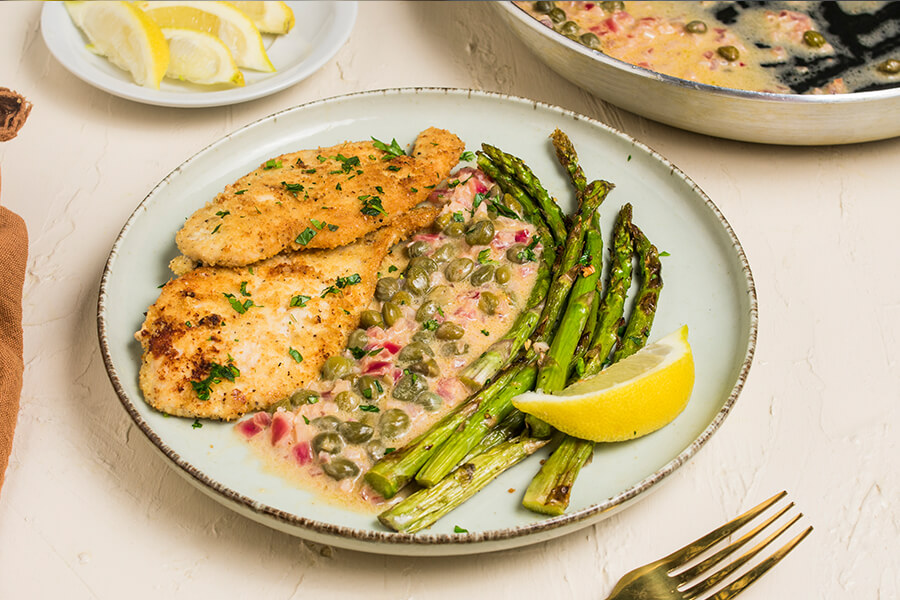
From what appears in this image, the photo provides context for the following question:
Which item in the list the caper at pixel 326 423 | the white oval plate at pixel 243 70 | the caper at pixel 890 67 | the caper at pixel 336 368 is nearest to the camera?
the caper at pixel 326 423

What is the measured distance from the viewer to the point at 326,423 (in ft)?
12.2

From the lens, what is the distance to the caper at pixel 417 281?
437cm

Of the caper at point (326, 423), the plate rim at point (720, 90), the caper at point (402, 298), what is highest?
the plate rim at point (720, 90)

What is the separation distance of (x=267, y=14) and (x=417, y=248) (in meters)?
2.86

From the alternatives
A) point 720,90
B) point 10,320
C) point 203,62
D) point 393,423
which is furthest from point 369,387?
point 203,62

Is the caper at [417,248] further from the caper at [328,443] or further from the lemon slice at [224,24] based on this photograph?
the lemon slice at [224,24]

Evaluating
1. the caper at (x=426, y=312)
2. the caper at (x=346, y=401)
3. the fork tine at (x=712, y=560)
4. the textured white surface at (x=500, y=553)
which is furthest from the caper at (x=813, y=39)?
the caper at (x=346, y=401)

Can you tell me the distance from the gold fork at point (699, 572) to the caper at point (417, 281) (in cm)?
178

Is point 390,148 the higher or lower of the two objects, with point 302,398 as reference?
higher

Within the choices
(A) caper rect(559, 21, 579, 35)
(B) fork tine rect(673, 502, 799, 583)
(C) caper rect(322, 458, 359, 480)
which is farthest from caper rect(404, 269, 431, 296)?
(A) caper rect(559, 21, 579, 35)

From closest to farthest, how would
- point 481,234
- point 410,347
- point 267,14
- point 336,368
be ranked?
point 336,368
point 410,347
point 481,234
point 267,14

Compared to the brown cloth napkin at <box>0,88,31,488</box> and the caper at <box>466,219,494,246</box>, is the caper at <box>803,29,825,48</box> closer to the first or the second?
the caper at <box>466,219,494,246</box>

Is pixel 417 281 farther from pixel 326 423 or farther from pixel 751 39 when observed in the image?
pixel 751 39

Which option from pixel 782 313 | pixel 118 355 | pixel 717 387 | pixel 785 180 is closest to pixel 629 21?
pixel 785 180
